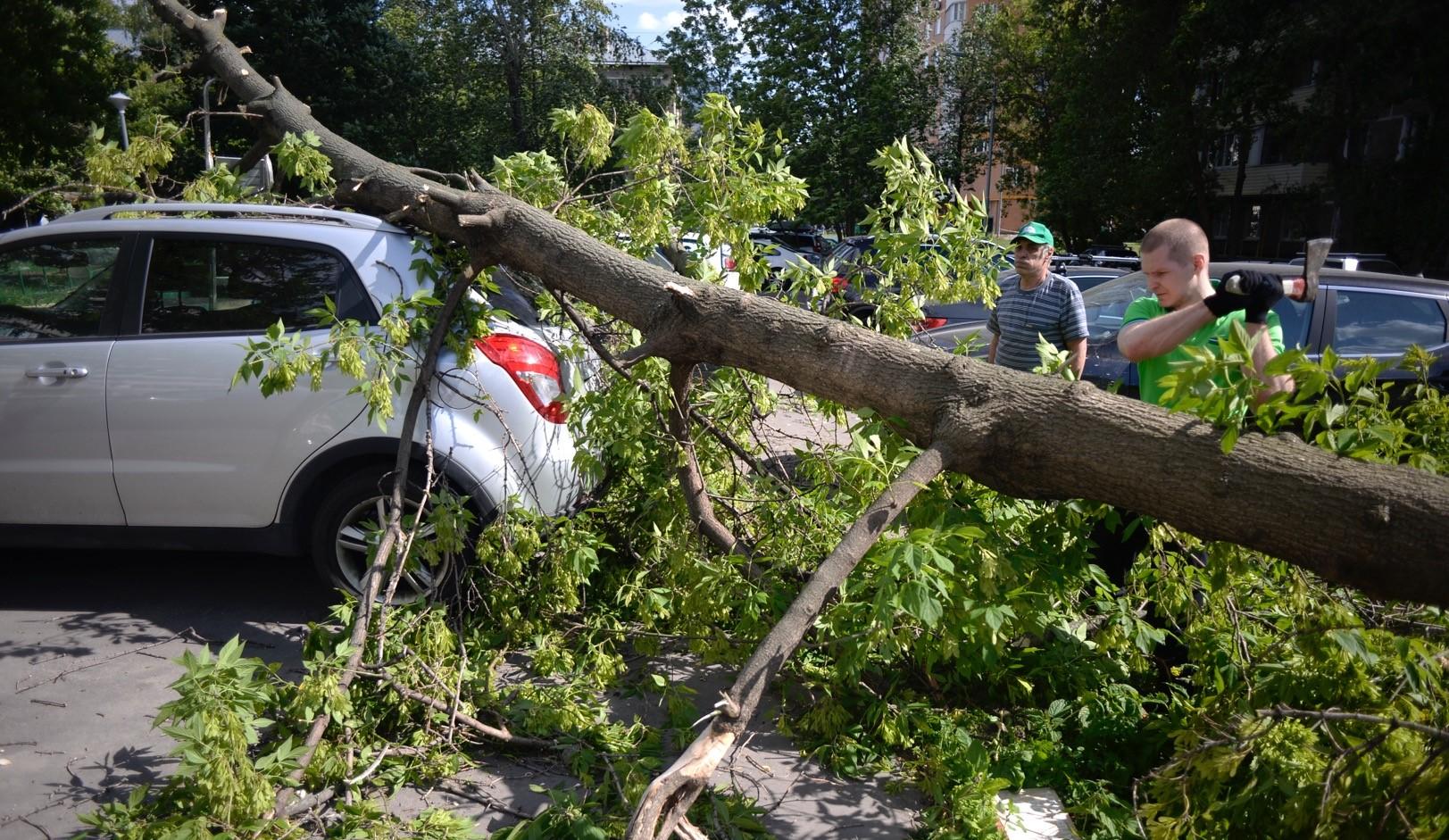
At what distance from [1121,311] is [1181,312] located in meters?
5.03

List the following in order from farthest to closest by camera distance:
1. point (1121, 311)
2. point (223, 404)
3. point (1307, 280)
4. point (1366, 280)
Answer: point (1121, 311), point (1366, 280), point (223, 404), point (1307, 280)

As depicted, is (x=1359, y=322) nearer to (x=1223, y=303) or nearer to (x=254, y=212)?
(x=1223, y=303)

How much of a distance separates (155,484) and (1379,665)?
4.79m

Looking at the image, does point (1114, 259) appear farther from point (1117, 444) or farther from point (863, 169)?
point (1117, 444)

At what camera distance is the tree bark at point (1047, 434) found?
2.44 m

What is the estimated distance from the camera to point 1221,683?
328 centimetres

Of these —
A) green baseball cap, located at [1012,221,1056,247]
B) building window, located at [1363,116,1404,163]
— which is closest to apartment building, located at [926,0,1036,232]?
green baseball cap, located at [1012,221,1056,247]

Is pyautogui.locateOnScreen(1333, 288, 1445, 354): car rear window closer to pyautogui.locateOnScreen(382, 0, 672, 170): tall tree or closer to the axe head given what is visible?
the axe head

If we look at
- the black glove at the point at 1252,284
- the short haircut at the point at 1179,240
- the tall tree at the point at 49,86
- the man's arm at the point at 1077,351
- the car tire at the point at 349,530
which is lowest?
the car tire at the point at 349,530

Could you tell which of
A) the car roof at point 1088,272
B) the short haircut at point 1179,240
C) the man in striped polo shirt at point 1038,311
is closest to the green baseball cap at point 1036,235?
the man in striped polo shirt at point 1038,311

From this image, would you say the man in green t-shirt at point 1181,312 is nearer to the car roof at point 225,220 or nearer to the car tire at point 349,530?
the car tire at point 349,530

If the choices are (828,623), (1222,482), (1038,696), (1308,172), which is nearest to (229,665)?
(828,623)

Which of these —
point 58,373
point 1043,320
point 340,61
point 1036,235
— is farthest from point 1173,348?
point 340,61

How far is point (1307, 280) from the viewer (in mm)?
3268
